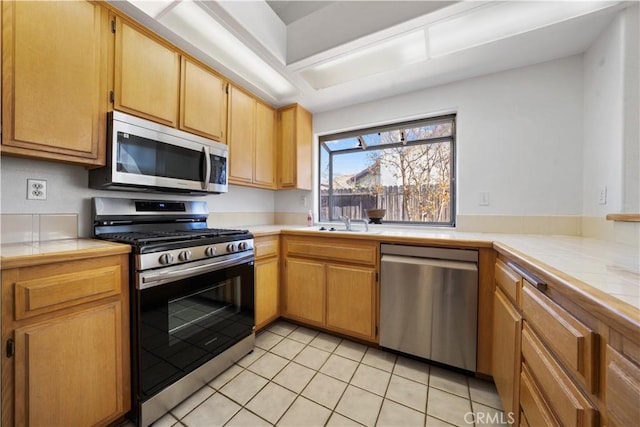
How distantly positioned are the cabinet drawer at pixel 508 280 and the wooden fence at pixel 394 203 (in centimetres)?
103

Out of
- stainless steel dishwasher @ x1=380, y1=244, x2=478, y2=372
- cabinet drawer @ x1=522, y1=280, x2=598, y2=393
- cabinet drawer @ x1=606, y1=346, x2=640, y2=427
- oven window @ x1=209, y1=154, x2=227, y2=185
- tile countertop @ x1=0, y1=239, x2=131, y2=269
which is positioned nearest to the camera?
cabinet drawer @ x1=606, y1=346, x2=640, y2=427

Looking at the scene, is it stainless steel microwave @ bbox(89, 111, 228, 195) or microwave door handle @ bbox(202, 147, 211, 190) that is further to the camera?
microwave door handle @ bbox(202, 147, 211, 190)

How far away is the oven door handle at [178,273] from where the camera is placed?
1169 millimetres

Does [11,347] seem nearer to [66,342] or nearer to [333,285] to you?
[66,342]

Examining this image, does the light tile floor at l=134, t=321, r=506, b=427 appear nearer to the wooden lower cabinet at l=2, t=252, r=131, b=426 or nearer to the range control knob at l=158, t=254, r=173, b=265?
the wooden lower cabinet at l=2, t=252, r=131, b=426

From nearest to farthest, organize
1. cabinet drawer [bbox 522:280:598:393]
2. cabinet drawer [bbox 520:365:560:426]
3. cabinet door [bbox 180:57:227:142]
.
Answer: cabinet drawer [bbox 522:280:598:393] → cabinet drawer [bbox 520:365:560:426] → cabinet door [bbox 180:57:227:142]

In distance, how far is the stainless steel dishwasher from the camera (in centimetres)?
150

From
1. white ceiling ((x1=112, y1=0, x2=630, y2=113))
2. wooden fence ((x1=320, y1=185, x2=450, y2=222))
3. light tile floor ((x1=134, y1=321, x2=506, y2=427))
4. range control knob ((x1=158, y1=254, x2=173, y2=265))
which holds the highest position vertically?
white ceiling ((x1=112, y1=0, x2=630, y2=113))

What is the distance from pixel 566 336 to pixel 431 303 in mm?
992

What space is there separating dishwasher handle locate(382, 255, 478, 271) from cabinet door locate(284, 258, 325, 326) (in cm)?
59

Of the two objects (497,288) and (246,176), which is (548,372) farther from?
(246,176)

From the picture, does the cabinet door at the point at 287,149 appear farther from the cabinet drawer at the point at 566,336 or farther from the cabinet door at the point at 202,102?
the cabinet drawer at the point at 566,336

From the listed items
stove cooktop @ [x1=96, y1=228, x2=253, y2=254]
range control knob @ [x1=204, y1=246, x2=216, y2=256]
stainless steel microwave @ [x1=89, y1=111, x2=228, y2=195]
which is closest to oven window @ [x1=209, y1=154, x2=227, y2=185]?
stainless steel microwave @ [x1=89, y1=111, x2=228, y2=195]

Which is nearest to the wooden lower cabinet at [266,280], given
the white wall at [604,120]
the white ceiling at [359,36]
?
the white ceiling at [359,36]
